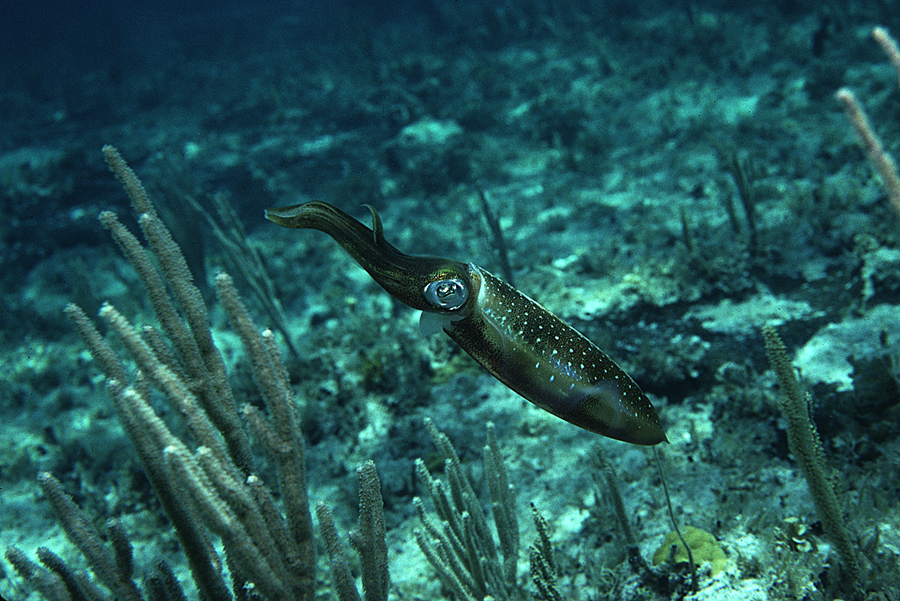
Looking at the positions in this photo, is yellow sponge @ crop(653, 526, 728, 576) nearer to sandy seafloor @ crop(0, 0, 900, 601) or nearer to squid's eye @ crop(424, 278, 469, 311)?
sandy seafloor @ crop(0, 0, 900, 601)

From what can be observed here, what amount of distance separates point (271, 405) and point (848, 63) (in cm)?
1408

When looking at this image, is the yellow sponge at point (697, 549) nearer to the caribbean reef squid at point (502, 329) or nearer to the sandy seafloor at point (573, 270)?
the sandy seafloor at point (573, 270)

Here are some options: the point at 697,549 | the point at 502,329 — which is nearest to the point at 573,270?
the point at 697,549

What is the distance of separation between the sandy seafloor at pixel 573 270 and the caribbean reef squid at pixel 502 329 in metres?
2.06

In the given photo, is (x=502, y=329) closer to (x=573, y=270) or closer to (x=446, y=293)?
(x=446, y=293)

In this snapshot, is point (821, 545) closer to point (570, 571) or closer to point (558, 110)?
point (570, 571)

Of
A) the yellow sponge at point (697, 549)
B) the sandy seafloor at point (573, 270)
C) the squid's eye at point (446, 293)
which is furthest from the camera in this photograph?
the sandy seafloor at point (573, 270)

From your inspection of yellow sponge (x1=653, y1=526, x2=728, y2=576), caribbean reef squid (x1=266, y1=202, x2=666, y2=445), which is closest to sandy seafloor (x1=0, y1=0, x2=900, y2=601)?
yellow sponge (x1=653, y1=526, x2=728, y2=576)

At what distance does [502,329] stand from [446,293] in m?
0.18

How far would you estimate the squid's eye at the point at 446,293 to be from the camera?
1.15 metres

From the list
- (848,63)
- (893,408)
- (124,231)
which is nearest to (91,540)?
(124,231)

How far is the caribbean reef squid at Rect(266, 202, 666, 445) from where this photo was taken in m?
1.16

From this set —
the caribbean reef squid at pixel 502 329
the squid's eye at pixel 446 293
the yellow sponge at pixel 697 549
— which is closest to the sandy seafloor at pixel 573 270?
the yellow sponge at pixel 697 549

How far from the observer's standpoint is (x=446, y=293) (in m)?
1.15
